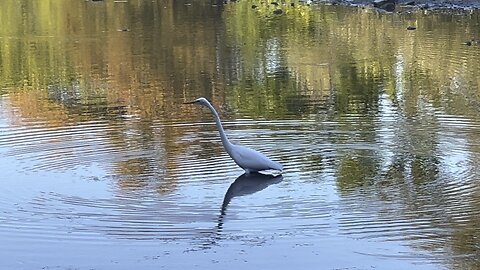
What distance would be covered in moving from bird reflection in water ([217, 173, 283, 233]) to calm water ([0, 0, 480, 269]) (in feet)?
0.14

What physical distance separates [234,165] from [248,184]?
1.20m

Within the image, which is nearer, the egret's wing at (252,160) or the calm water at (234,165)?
the calm water at (234,165)

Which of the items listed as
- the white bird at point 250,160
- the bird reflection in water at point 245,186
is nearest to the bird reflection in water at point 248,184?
the bird reflection in water at point 245,186

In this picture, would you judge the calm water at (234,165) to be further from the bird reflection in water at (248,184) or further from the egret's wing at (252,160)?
the egret's wing at (252,160)

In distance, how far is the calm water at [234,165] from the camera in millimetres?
10219

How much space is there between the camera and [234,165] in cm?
1425

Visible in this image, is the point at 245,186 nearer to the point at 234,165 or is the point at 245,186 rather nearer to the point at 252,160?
the point at 252,160

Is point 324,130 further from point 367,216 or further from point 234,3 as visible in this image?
point 234,3

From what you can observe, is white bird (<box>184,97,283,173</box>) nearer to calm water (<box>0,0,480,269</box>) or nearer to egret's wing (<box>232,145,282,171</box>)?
egret's wing (<box>232,145,282,171</box>)

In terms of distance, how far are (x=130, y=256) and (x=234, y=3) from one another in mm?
47684

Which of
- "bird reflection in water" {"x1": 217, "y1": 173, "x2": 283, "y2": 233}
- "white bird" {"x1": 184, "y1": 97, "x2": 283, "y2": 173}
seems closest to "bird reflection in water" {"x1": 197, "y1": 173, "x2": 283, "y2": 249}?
A: "bird reflection in water" {"x1": 217, "y1": 173, "x2": 283, "y2": 233}

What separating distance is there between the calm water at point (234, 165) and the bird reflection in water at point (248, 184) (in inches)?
1.7

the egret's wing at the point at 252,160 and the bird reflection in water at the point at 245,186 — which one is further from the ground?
the egret's wing at the point at 252,160

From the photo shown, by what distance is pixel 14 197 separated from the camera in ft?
41.0
